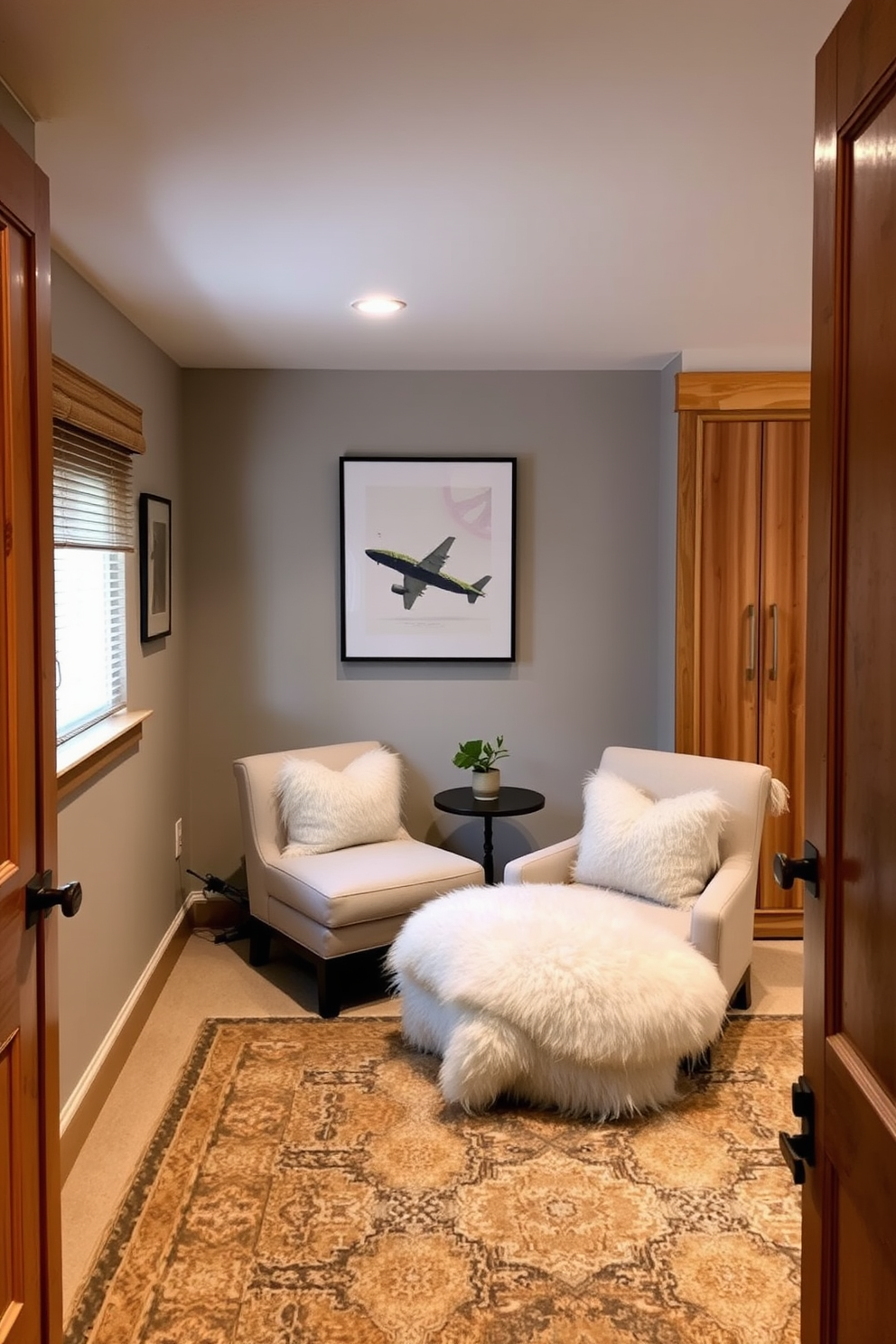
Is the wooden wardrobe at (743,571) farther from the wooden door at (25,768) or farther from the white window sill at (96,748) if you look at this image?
the wooden door at (25,768)

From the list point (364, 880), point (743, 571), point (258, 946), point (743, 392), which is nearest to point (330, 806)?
point (364, 880)

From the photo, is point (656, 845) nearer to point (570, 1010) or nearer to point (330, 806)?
point (570, 1010)

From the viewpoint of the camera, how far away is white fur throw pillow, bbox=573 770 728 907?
3293 millimetres

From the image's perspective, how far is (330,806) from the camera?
384 cm

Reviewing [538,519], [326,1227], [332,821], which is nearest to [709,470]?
[538,519]

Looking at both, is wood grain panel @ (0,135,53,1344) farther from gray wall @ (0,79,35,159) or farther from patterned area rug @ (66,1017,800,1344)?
patterned area rug @ (66,1017,800,1344)

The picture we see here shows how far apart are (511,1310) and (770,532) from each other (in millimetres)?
2903

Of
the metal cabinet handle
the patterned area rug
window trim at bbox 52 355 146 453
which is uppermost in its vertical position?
window trim at bbox 52 355 146 453

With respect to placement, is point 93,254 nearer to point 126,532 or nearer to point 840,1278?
point 126,532

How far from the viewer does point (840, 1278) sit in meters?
1.15

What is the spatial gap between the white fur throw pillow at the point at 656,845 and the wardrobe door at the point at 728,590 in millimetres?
665

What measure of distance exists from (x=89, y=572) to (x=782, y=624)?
2.58 m

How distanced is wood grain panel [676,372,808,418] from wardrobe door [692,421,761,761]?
67mm

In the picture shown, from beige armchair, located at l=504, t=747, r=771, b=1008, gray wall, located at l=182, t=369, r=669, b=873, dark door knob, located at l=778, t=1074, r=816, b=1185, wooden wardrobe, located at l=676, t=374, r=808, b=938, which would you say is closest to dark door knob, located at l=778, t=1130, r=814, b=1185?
dark door knob, located at l=778, t=1074, r=816, b=1185
